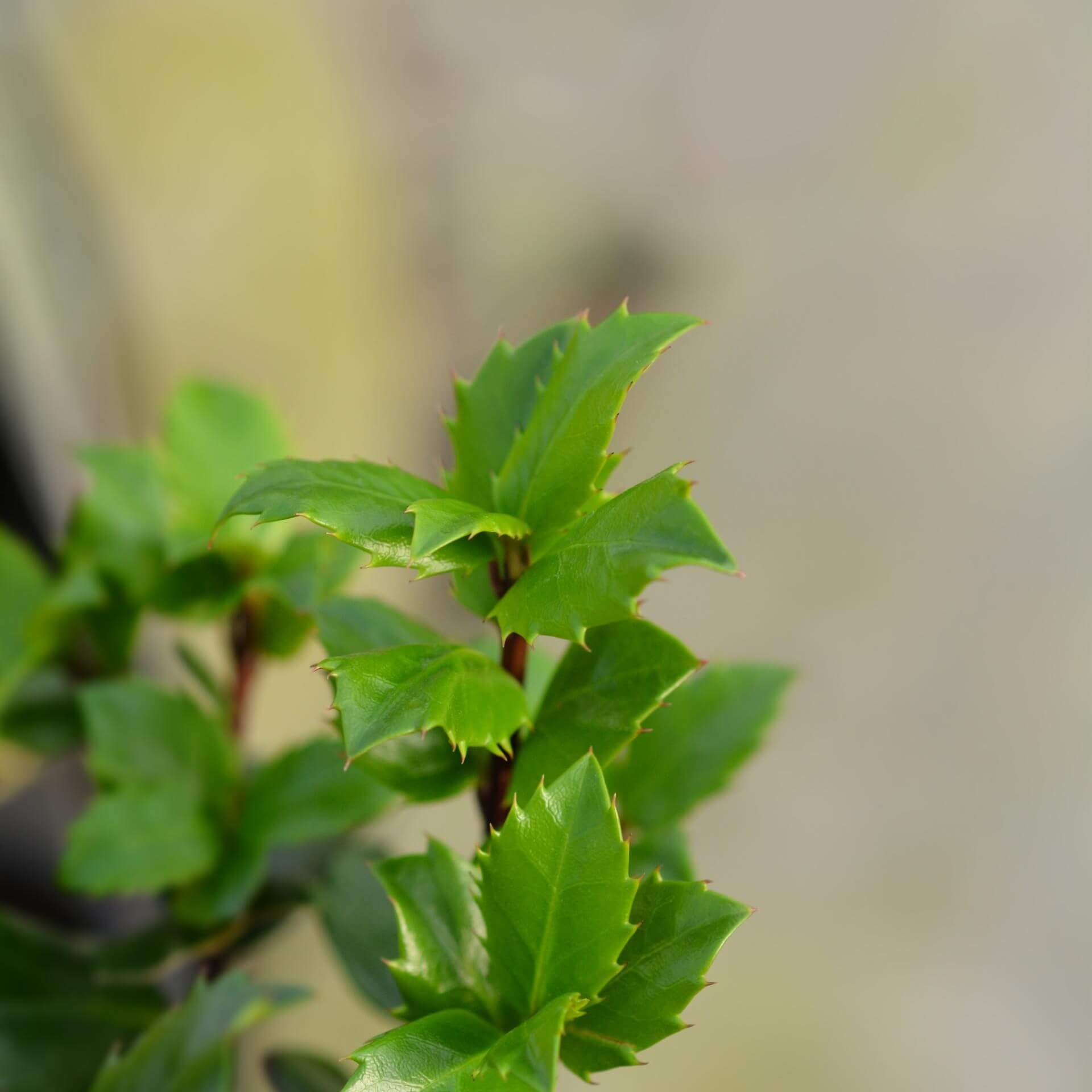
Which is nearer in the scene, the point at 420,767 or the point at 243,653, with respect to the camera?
the point at 420,767

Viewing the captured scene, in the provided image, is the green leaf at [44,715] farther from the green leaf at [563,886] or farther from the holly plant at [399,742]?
the green leaf at [563,886]

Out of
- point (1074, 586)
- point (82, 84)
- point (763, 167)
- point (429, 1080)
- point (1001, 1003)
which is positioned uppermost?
point (82, 84)

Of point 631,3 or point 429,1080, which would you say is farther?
point 631,3

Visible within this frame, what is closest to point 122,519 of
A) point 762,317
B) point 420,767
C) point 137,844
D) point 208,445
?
point 208,445

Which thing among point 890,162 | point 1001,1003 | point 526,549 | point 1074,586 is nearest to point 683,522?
point 526,549

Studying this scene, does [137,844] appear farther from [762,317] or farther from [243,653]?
[762,317]

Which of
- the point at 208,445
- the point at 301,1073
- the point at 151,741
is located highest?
the point at 208,445

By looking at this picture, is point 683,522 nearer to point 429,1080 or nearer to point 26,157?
point 429,1080
